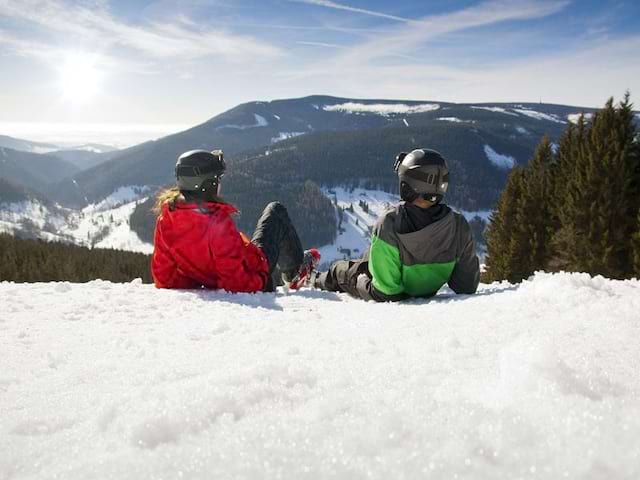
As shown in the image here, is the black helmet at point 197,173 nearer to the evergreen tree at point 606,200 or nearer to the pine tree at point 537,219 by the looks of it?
the evergreen tree at point 606,200

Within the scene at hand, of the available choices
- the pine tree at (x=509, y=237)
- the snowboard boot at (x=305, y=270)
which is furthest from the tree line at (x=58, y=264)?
the snowboard boot at (x=305, y=270)

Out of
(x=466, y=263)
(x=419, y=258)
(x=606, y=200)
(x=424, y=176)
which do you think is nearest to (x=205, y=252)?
(x=419, y=258)

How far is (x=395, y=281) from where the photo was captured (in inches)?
183

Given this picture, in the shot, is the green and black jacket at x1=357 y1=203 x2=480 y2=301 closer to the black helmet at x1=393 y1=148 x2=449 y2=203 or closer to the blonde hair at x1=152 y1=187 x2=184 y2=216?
the black helmet at x1=393 y1=148 x2=449 y2=203

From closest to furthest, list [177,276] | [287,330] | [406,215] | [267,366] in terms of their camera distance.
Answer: [267,366] → [287,330] → [406,215] → [177,276]

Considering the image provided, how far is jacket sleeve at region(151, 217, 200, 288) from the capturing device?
5.30 meters

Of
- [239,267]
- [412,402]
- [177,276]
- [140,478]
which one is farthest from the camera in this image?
[177,276]

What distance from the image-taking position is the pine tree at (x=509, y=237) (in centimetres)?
2648

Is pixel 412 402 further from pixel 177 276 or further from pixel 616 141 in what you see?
pixel 616 141

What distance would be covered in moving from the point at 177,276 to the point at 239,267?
931 mm

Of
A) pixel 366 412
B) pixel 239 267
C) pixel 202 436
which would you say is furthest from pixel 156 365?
pixel 239 267

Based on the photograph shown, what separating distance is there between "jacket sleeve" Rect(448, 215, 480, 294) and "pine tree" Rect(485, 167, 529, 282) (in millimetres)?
23496

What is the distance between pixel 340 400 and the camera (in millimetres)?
1502

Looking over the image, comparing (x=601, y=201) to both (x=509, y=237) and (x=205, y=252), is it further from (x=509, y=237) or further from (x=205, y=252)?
(x=205, y=252)
